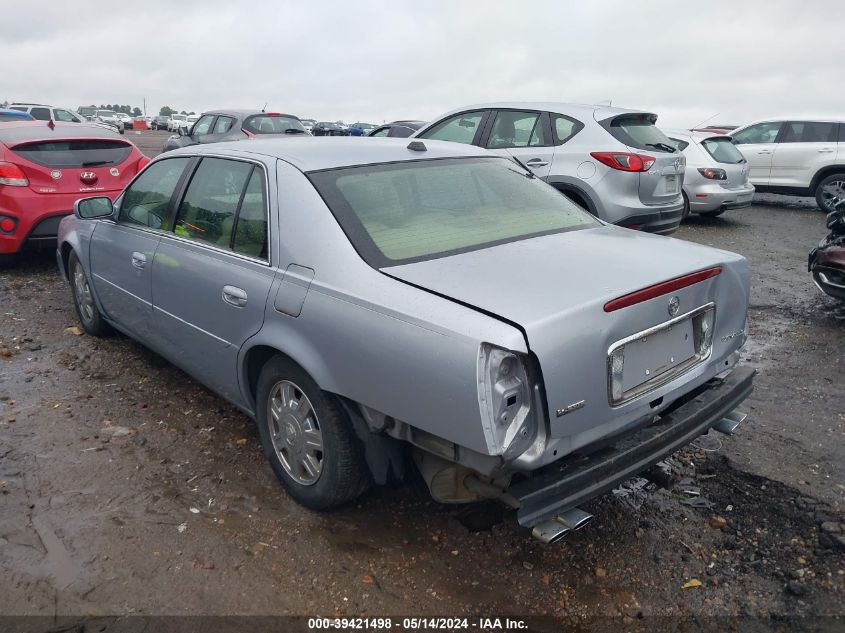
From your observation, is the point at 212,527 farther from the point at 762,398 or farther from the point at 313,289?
the point at 762,398

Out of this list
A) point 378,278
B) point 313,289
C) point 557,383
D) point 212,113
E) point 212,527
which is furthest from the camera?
point 212,113

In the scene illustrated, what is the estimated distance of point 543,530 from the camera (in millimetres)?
2545

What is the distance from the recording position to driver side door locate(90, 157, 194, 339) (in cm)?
426

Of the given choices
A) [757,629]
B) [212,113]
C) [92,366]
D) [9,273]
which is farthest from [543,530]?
[212,113]

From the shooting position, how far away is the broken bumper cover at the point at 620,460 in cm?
249

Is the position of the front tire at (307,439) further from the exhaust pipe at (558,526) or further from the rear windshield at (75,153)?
the rear windshield at (75,153)

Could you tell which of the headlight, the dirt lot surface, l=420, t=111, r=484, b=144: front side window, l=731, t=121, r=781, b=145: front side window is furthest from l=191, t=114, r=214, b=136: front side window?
the headlight

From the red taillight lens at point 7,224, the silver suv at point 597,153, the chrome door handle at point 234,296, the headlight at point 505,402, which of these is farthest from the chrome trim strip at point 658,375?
the red taillight lens at point 7,224

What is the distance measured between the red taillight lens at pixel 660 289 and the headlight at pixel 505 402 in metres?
0.43

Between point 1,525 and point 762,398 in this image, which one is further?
point 762,398

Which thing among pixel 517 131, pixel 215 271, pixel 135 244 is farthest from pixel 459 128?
pixel 215 271

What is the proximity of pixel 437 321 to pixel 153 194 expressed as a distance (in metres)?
2.73

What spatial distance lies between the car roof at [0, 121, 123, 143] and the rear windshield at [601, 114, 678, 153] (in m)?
5.64

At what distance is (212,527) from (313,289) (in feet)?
3.98
